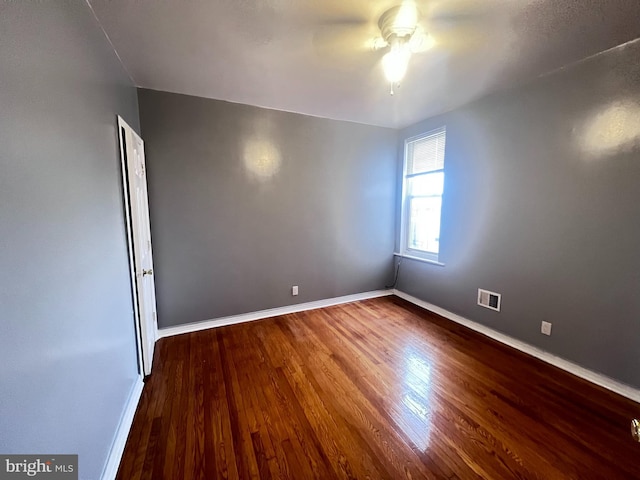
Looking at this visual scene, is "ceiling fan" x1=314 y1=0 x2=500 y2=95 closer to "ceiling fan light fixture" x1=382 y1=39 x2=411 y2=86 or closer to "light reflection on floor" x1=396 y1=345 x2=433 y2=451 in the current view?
"ceiling fan light fixture" x1=382 y1=39 x2=411 y2=86

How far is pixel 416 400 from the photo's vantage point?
1.86 metres

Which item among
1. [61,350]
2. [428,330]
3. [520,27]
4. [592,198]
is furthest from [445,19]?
[428,330]

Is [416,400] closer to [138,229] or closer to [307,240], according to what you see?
[307,240]

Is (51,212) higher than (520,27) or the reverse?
the reverse

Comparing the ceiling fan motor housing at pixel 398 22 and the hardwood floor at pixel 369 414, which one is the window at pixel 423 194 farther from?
the ceiling fan motor housing at pixel 398 22

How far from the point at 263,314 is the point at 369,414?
188 cm

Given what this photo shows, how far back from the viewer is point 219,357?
2387 mm

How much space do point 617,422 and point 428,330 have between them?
1.44m

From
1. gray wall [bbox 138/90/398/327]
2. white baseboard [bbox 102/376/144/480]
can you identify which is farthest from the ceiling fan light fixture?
white baseboard [bbox 102/376/144/480]

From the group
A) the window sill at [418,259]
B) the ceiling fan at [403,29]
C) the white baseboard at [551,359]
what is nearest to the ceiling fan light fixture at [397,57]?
the ceiling fan at [403,29]

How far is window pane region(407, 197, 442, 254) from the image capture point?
134 inches

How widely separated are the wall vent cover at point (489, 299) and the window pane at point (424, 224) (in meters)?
0.75

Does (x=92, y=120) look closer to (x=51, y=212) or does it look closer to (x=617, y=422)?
(x=51, y=212)
